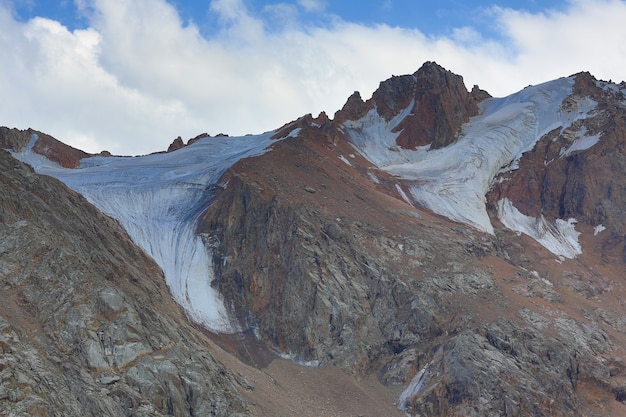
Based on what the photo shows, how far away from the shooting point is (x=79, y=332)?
56.2 metres

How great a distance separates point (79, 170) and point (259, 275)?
30.2 meters

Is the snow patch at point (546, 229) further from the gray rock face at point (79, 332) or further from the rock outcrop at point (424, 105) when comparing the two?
the gray rock face at point (79, 332)

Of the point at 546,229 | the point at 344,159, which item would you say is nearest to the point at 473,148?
the point at 546,229

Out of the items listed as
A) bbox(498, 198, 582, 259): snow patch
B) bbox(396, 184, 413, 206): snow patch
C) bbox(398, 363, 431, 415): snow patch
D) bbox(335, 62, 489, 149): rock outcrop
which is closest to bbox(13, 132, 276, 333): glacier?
bbox(396, 184, 413, 206): snow patch

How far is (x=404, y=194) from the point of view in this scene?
10512 centimetres

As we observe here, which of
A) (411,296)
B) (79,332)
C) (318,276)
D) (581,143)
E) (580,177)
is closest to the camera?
(79,332)

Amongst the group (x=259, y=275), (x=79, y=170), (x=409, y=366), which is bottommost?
(x=409, y=366)

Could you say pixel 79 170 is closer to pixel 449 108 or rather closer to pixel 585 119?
pixel 449 108

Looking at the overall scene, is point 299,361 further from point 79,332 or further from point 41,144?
point 41,144

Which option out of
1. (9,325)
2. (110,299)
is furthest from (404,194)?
(9,325)

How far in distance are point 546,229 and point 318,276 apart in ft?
117

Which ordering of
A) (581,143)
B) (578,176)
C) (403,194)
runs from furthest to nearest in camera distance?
(581,143) < (578,176) < (403,194)

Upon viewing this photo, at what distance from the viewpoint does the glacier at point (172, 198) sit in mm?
81000

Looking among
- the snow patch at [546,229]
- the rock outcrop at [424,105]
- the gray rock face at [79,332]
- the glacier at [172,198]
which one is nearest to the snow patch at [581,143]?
the snow patch at [546,229]
